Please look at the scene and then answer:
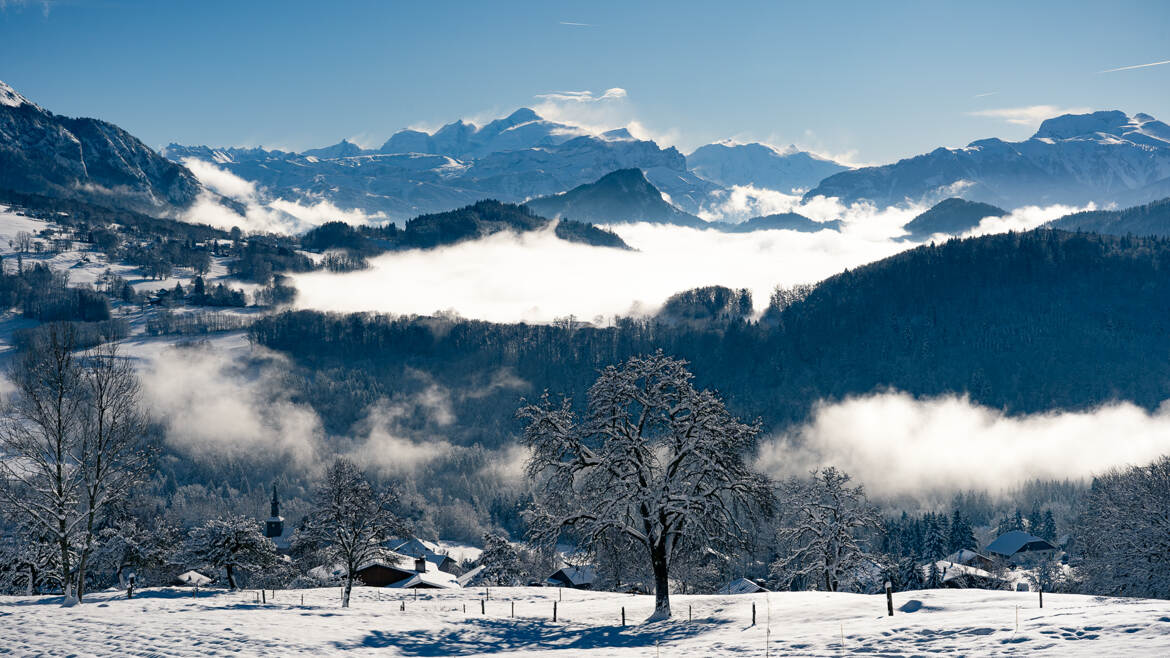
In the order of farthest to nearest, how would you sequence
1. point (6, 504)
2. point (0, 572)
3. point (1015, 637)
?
point (0, 572), point (6, 504), point (1015, 637)

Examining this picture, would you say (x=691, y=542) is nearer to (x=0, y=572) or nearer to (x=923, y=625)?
(x=923, y=625)

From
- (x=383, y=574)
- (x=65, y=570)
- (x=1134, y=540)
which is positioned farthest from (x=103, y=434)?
(x=383, y=574)

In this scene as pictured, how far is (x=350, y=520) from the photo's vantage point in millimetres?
53906

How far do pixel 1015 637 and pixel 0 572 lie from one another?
76430mm

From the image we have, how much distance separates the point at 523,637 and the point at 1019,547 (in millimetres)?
152935

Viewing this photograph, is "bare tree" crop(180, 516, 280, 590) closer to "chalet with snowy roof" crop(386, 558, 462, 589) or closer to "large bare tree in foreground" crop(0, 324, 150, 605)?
"large bare tree in foreground" crop(0, 324, 150, 605)

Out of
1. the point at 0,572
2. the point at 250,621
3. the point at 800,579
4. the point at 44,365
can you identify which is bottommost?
the point at 800,579

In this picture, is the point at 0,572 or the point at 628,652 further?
the point at 0,572

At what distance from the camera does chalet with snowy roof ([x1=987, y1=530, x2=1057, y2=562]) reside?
15088 centimetres

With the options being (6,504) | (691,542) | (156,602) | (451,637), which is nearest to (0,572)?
(6,504)

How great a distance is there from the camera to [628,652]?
2933 centimetres

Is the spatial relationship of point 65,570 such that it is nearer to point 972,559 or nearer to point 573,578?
point 573,578

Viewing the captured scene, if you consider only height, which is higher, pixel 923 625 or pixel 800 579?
pixel 923 625

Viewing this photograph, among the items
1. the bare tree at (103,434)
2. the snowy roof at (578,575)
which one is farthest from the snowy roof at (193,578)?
the bare tree at (103,434)
